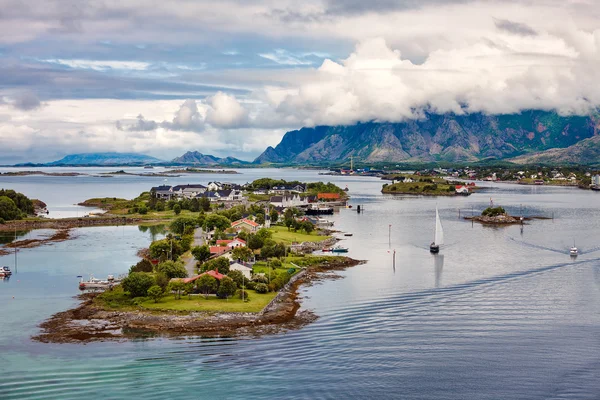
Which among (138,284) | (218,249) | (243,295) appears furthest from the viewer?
(218,249)

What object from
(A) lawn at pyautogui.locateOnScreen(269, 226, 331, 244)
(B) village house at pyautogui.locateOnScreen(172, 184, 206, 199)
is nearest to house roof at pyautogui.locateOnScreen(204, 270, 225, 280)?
(A) lawn at pyautogui.locateOnScreen(269, 226, 331, 244)

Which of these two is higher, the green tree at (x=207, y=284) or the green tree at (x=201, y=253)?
the green tree at (x=201, y=253)

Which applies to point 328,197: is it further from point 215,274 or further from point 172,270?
point 215,274

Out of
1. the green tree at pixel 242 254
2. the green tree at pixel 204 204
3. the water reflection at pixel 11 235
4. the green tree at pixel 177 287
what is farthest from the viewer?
the green tree at pixel 204 204

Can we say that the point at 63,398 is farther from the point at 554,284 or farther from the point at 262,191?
the point at 262,191

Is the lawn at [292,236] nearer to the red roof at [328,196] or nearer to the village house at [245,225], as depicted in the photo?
the village house at [245,225]

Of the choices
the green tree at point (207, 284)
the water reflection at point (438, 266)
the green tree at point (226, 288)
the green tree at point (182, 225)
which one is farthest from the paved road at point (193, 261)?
the water reflection at point (438, 266)

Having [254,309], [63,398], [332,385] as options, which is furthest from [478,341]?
[63,398]

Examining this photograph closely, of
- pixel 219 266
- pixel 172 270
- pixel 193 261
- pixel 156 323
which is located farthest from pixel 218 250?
pixel 156 323
